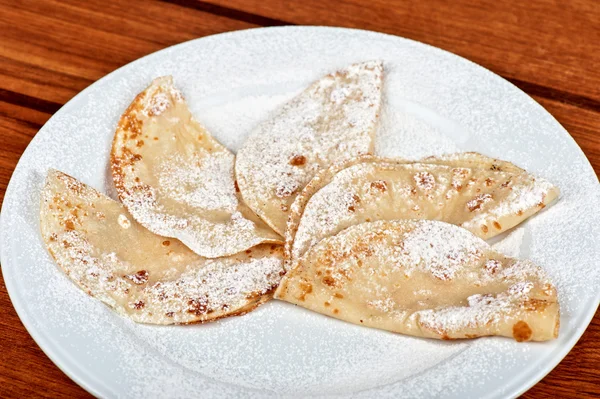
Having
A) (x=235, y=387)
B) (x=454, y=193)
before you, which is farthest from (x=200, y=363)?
(x=454, y=193)

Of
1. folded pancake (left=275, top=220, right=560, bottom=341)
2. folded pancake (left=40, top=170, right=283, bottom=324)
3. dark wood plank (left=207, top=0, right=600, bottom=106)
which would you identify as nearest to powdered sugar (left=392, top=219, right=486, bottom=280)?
folded pancake (left=275, top=220, right=560, bottom=341)

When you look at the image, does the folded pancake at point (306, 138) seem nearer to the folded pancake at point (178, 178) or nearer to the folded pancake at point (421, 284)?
the folded pancake at point (178, 178)

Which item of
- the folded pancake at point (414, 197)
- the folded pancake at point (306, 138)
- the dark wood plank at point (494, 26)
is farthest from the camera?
the dark wood plank at point (494, 26)

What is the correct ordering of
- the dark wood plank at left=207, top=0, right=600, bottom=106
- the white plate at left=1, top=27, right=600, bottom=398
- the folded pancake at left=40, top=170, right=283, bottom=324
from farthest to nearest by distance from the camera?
the dark wood plank at left=207, top=0, right=600, bottom=106, the folded pancake at left=40, top=170, right=283, bottom=324, the white plate at left=1, top=27, right=600, bottom=398

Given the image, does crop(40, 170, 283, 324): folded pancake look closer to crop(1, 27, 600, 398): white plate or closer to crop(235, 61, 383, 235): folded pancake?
crop(1, 27, 600, 398): white plate

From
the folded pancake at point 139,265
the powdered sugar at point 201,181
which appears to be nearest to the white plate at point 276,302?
the folded pancake at point 139,265

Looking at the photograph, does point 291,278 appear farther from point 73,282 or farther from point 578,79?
point 578,79

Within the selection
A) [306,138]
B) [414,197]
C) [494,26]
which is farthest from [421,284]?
[494,26]
